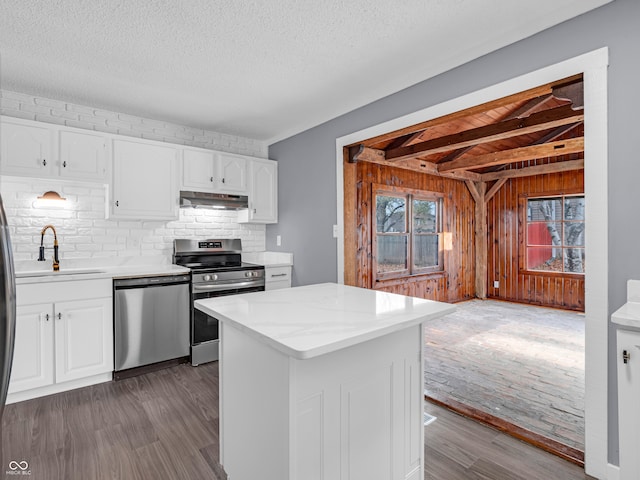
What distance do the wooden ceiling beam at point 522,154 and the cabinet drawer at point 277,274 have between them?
11.1 ft

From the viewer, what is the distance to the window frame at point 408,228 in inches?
201

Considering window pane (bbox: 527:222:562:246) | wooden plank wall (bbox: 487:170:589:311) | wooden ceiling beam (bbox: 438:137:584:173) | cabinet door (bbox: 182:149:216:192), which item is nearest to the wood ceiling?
wooden ceiling beam (bbox: 438:137:584:173)

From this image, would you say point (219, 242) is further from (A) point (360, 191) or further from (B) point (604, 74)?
(B) point (604, 74)

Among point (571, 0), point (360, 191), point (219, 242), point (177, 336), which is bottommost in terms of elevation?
point (177, 336)

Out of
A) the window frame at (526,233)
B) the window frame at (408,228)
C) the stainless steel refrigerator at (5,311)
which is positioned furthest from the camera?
the window frame at (526,233)

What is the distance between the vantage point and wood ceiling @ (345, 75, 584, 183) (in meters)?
2.45

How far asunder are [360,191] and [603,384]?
11.6 ft

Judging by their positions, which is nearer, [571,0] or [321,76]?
[571,0]

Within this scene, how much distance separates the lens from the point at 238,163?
161 inches

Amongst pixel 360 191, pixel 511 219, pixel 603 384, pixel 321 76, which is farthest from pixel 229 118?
Answer: pixel 511 219

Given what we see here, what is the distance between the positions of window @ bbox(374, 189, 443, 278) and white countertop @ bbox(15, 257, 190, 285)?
291cm

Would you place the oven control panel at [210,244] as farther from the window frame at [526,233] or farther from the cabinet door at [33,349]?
the window frame at [526,233]

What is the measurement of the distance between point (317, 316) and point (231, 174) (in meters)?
2.91

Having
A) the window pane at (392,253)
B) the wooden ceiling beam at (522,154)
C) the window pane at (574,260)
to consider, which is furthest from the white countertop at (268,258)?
the window pane at (574,260)
